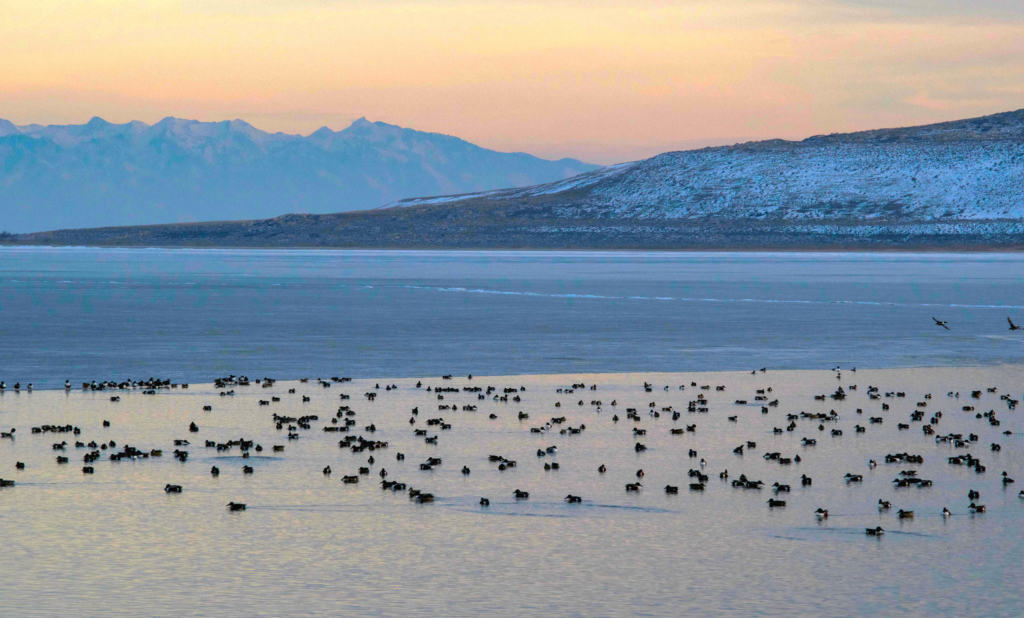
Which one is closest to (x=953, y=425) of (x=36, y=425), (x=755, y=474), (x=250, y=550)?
(x=755, y=474)

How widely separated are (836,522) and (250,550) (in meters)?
7.09

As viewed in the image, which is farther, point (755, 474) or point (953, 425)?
point (953, 425)

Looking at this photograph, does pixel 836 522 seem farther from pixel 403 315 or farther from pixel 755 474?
pixel 403 315

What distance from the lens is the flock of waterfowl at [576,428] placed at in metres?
20.0

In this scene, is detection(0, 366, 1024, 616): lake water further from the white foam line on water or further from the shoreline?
the white foam line on water

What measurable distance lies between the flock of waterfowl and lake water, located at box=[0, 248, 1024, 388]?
4338 mm

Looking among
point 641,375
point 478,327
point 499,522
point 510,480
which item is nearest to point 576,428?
point 510,480

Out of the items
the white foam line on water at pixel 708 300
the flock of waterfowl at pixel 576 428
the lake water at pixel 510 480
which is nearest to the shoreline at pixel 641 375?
the lake water at pixel 510 480

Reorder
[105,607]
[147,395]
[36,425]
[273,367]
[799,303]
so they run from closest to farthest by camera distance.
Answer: [105,607]
[36,425]
[147,395]
[273,367]
[799,303]

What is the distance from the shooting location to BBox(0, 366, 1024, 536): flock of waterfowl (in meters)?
20.0

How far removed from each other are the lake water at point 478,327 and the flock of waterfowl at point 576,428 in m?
4.34

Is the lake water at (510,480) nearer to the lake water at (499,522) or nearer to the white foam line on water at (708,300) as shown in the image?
the lake water at (499,522)

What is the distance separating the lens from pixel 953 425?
25.5m

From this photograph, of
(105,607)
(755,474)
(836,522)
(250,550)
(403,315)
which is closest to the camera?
(105,607)
